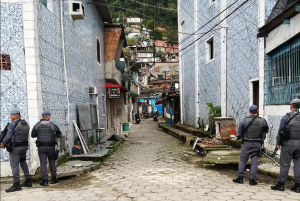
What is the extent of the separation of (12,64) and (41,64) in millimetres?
658

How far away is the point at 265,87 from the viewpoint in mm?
7547

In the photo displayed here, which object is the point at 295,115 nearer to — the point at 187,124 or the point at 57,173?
the point at 57,173

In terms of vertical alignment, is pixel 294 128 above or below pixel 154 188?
above

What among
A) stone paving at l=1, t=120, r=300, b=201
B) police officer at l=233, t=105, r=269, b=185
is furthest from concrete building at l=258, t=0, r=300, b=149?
stone paving at l=1, t=120, r=300, b=201

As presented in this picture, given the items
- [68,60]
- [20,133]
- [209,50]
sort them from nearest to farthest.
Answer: [20,133] < [68,60] < [209,50]

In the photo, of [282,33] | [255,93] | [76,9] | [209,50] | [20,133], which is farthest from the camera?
[209,50]

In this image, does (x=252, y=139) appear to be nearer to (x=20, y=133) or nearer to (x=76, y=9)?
(x=20, y=133)

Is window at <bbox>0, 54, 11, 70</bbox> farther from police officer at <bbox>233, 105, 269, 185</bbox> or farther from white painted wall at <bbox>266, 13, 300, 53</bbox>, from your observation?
white painted wall at <bbox>266, 13, 300, 53</bbox>

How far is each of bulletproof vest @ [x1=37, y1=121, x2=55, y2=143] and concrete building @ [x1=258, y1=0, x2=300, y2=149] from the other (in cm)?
618

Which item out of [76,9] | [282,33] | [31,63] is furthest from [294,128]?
[76,9]

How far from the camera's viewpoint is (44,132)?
541cm

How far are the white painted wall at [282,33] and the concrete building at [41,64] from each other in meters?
6.46

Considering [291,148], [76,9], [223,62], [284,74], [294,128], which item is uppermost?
[76,9]

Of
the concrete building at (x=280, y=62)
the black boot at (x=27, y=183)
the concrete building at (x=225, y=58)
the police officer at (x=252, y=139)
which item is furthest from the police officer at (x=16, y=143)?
the concrete building at (x=225, y=58)
